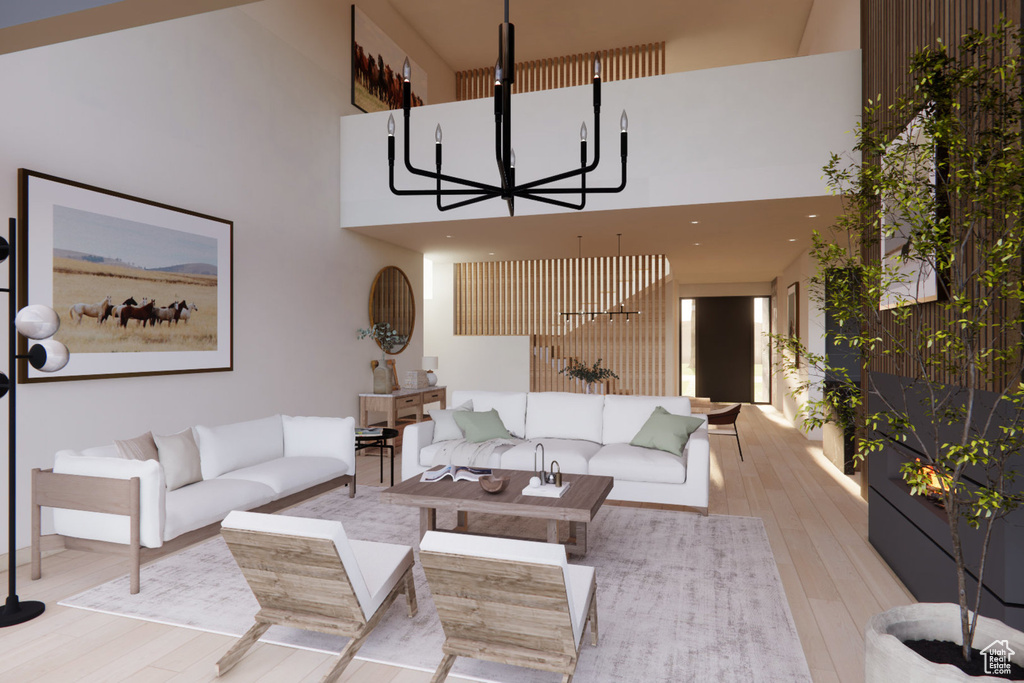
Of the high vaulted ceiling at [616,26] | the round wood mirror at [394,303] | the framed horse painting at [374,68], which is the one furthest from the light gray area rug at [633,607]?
the high vaulted ceiling at [616,26]

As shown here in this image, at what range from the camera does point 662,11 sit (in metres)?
7.80

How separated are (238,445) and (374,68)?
16.6ft

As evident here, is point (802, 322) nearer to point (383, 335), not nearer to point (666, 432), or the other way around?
point (666, 432)

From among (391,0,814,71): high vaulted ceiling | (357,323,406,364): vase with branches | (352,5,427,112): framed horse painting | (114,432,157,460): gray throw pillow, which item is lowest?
(114,432,157,460): gray throw pillow

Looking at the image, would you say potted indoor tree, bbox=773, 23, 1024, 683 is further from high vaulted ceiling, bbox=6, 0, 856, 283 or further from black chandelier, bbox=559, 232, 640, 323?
black chandelier, bbox=559, 232, 640, 323

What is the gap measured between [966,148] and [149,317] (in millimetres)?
4839

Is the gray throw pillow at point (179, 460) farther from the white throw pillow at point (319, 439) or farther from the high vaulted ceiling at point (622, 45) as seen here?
the high vaulted ceiling at point (622, 45)

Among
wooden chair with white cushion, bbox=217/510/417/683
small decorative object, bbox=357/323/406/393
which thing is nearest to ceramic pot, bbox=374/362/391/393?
small decorative object, bbox=357/323/406/393

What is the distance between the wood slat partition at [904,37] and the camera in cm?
276

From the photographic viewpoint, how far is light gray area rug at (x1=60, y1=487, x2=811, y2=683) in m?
2.56

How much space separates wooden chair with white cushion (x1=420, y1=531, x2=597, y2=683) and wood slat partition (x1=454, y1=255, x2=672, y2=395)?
760 centimetres

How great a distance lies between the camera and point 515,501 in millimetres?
3568

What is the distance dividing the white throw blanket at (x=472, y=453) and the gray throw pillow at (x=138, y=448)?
2.11 metres

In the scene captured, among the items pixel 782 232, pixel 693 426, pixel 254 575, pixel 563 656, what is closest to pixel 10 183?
pixel 254 575
